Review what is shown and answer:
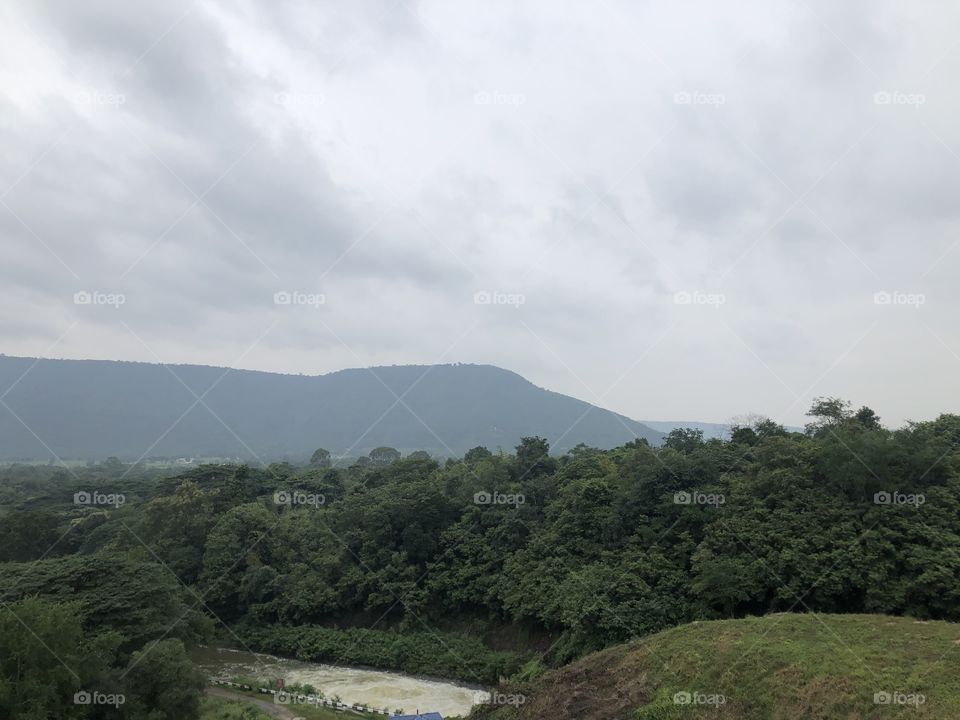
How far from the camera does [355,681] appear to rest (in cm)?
2592

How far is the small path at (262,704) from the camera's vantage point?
2061cm

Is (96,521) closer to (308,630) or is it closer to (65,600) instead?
(308,630)

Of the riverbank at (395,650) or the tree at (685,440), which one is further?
the tree at (685,440)

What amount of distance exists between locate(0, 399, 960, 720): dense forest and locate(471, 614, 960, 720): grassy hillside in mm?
4149

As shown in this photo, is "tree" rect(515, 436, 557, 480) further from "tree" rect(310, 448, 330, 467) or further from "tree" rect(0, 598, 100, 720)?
"tree" rect(310, 448, 330, 467)

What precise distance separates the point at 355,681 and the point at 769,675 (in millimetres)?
18696

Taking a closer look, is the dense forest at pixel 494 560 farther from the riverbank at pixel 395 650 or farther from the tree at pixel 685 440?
the tree at pixel 685 440

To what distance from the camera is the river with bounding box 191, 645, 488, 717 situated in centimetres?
2298

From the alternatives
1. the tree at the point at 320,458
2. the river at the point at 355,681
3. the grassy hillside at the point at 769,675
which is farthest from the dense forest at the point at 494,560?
the tree at the point at 320,458

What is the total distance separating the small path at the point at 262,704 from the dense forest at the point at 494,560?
2.82 meters

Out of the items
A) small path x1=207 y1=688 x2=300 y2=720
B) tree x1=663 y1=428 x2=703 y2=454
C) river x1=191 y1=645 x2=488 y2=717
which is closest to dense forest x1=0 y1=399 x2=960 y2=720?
tree x1=663 y1=428 x2=703 y2=454

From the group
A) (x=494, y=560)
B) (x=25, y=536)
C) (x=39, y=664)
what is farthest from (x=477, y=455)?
(x=39, y=664)

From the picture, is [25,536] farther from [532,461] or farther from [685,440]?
[685,440]

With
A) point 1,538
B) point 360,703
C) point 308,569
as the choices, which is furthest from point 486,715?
point 1,538
